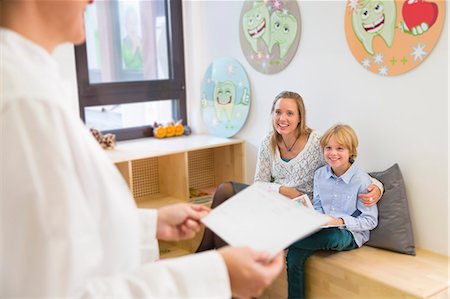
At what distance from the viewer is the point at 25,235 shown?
735 millimetres

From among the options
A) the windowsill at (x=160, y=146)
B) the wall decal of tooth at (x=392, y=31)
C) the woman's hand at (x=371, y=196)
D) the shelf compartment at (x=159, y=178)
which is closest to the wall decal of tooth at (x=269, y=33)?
the wall decal of tooth at (x=392, y=31)

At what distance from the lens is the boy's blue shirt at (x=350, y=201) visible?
2.40 meters

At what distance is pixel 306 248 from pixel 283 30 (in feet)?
4.32

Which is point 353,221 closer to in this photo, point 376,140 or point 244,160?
point 376,140

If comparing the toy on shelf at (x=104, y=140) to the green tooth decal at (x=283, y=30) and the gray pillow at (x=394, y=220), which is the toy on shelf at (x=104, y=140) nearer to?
the green tooth decal at (x=283, y=30)

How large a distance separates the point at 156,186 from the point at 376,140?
5.21 feet

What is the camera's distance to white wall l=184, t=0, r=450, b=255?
7.66ft

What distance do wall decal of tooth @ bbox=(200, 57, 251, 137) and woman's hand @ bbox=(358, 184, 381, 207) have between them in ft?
3.83

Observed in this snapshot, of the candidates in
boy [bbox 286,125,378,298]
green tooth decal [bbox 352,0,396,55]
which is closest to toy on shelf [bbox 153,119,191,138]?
boy [bbox 286,125,378,298]

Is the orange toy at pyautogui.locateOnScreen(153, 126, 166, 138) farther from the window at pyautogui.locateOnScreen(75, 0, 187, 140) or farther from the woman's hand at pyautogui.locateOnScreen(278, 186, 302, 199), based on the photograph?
the woman's hand at pyautogui.locateOnScreen(278, 186, 302, 199)

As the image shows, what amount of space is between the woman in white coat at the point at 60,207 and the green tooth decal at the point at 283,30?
223 cm

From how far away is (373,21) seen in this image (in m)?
2.50

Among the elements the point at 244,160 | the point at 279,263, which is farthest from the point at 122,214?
the point at 244,160

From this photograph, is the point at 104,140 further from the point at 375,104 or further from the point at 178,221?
the point at 178,221
